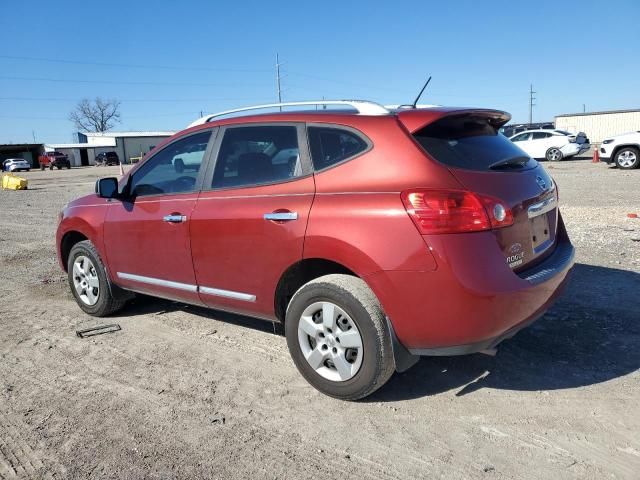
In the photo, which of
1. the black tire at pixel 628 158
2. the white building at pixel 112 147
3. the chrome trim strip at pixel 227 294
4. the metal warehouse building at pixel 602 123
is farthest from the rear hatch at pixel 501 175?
the white building at pixel 112 147

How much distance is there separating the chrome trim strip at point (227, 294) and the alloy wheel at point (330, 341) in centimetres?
51

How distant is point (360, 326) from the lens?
119 inches

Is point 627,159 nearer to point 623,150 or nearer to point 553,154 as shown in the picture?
point 623,150

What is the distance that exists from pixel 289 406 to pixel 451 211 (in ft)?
5.10

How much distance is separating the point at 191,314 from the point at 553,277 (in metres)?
3.31

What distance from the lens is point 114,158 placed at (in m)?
67.8

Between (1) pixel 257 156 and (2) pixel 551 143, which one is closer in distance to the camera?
(1) pixel 257 156

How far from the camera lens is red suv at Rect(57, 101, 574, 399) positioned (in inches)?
111

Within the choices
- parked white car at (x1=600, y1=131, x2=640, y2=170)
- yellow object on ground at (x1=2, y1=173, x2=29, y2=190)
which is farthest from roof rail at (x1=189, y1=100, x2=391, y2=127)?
yellow object on ground at (x1=2, y1=173, x2=29, y2=190)

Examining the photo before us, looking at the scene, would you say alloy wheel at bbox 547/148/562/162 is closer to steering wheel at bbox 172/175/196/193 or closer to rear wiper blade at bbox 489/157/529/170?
rear wiper blade at bbox 489/157/529/170

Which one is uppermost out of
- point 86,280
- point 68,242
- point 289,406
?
point 68,242

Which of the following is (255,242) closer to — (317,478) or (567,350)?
(317,478)

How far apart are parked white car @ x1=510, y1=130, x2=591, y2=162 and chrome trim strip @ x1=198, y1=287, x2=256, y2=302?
22.9 m

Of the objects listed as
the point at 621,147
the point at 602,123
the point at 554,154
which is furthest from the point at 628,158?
the point at 602,123
